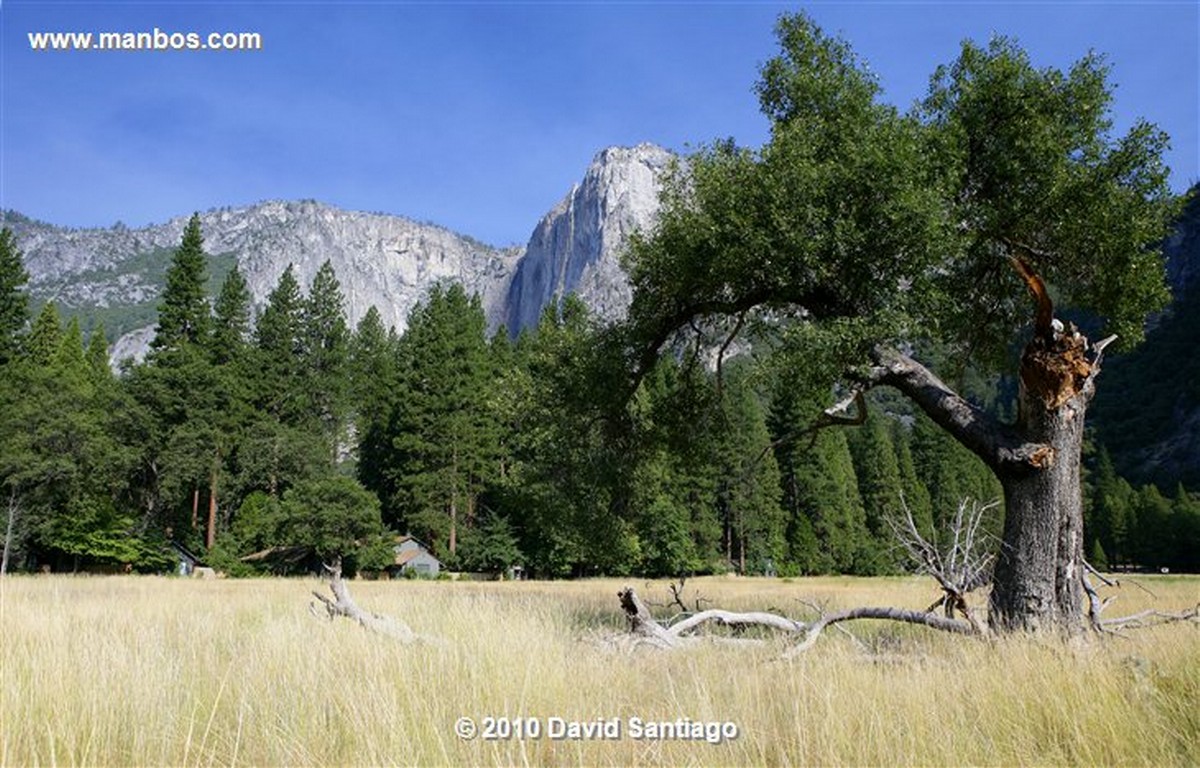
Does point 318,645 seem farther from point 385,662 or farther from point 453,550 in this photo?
point 453,550

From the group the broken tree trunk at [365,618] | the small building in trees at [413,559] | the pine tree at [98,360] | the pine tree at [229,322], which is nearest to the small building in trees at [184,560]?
the small building in trees at [413,559]

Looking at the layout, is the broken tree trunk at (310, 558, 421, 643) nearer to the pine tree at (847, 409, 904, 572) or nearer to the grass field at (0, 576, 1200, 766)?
the grass field at (0, 576, 1200, 766)

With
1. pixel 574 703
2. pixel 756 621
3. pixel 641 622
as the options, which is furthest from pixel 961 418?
pixel 574 703

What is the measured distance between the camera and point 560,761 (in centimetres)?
392

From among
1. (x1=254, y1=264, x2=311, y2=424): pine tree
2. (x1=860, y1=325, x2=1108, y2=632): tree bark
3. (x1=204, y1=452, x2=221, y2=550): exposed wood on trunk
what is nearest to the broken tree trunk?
(x1=860, y1=325, x2=1108, y2=632): tree bark

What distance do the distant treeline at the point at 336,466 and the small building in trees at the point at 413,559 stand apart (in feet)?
3.79

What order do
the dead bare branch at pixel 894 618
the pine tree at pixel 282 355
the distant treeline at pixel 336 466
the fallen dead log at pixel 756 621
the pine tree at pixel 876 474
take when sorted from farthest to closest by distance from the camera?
the pine tree at pixel 876 474
the pine tree at pixel 282 355
the distant treeline at pixel 336 466
the fallen dead log at pixel 756 621
the dead bare branch at pixel 894 618

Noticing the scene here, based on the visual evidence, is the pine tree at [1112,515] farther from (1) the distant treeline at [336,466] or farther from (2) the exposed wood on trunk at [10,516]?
(2) the exposed wood on trunk at [10,516]

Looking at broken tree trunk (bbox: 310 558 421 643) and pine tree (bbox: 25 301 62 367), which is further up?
pine tree (bbox: 25 301 62 367)

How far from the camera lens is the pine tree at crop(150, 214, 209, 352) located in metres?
49.7

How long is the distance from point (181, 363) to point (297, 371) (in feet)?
37.0

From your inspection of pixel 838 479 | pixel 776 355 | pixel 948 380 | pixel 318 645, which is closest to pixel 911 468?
pixel 838 479

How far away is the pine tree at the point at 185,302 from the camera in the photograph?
49688 mm

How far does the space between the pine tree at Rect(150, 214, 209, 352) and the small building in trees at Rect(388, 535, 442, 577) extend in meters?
20.3
